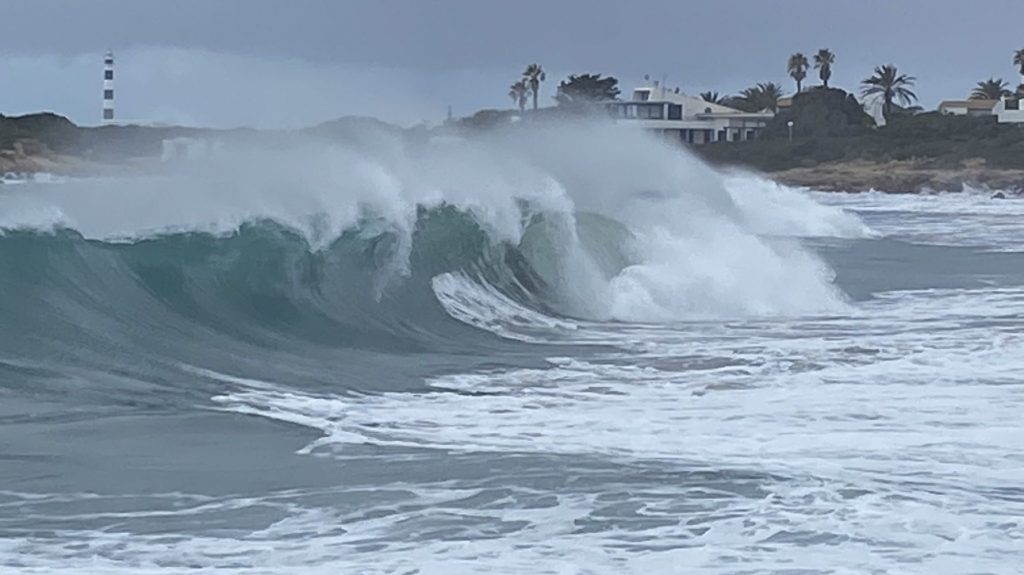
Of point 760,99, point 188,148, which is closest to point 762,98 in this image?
point 760,99

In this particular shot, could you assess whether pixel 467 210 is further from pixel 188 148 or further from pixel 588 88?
pixel 588 88

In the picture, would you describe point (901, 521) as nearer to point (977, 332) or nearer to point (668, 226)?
point (977, 332)

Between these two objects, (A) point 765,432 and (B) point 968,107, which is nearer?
(A) point 765,432

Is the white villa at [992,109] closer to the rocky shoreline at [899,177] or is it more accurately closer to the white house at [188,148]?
the rocky shoreline at [899,177]

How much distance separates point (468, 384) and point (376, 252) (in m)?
6.92

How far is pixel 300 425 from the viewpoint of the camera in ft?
32.8

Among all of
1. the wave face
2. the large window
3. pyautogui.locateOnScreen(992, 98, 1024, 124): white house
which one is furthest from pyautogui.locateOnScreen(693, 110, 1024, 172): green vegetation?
the wave face

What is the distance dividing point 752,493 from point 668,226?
52.7 feet

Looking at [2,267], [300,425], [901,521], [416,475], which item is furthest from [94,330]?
[901,521]

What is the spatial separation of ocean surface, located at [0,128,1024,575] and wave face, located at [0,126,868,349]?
2.0 inches

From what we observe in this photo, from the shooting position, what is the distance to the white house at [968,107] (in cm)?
9738

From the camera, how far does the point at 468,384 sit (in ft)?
39.3

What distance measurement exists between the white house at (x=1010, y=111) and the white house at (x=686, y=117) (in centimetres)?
1169

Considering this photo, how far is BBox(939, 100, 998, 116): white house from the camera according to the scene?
97.4 metres
